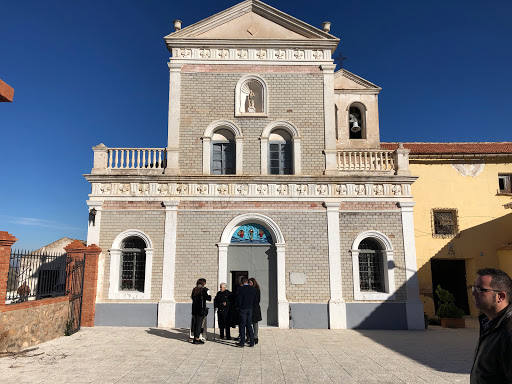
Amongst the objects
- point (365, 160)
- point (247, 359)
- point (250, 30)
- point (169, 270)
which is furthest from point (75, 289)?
point (250, 30)

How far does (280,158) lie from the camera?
46.6 feet

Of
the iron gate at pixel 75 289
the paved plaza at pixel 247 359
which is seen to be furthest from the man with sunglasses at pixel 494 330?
the iron gate at pixel 75 289

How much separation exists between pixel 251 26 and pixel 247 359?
1199 cm

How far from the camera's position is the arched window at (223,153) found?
14.1 meters

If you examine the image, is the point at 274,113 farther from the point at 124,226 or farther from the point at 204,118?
the point at 124,226

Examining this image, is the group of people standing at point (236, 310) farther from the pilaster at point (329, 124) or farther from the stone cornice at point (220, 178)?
the pilaster at point (329, 124)

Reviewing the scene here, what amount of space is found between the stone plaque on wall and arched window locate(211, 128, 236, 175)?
13.9ft

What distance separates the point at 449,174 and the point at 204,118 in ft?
36.2

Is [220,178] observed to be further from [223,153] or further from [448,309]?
[448,309]

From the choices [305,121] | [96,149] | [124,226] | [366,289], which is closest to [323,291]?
[366,289]

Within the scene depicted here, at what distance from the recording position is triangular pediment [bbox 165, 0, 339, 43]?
1470 centimetres

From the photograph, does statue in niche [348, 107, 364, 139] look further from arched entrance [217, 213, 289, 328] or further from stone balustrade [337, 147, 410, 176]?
arched entrance [217, 213, 289, 328]

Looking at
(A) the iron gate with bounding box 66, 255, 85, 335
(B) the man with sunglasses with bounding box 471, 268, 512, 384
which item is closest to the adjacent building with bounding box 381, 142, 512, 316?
(A) the iron gate with bounding box 66, 255, 85, 335

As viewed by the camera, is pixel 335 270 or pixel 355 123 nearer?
pixel 335 270
